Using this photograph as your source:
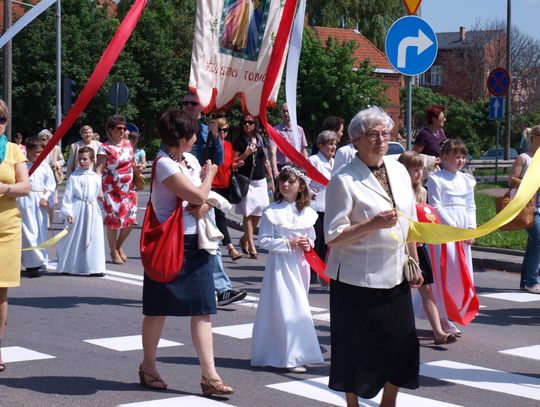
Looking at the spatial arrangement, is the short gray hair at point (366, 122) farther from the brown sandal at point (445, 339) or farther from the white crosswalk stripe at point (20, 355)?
the white crosswalk stripe at point (20, 355)

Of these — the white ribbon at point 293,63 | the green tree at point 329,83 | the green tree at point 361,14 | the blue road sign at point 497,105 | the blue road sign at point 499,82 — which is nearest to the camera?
the white ribbon at point 293,63

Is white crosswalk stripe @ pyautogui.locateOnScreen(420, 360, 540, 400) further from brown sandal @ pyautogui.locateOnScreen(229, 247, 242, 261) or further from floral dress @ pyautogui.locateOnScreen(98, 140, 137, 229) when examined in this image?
floral dress @ pyautogui.locateOnScreen(98, 140, 137, 229)

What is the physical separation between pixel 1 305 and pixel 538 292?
21.1 ft

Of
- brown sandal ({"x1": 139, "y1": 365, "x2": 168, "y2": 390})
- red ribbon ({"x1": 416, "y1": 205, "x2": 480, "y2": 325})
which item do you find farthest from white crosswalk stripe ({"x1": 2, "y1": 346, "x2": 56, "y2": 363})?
red ribbon ({"x1": 416, "y1": 205, "x2": 480, "y2": 325})

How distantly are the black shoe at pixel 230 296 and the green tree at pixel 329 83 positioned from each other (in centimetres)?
4151

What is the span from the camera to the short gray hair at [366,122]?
18.2 feet

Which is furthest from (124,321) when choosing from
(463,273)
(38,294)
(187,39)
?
(187,39)

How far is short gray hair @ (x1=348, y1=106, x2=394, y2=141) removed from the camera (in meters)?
5.55

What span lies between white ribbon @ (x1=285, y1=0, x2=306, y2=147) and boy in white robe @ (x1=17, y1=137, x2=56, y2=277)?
16.7 ft

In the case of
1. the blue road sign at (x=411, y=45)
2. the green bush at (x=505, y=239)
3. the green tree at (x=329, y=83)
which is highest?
the green tree at (x=329, y=83)

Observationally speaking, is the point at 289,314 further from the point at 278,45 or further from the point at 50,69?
the point at 50,69

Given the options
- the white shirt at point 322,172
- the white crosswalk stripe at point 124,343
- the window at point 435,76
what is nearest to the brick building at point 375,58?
the window at point 435,76

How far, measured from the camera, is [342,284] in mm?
5602

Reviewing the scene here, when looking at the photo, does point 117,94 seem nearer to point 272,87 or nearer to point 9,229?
point 272,87
